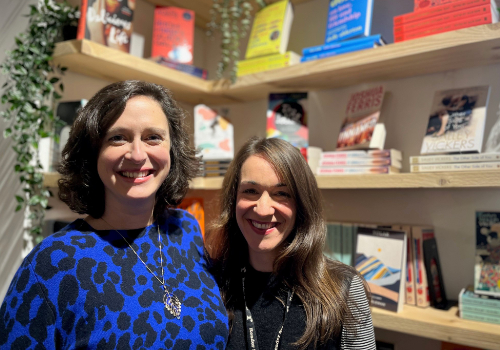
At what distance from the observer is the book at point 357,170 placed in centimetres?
162

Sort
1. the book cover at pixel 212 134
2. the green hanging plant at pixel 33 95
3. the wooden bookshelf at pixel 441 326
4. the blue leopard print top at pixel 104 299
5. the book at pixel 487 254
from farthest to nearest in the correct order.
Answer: the book cover at pixel 212 134
the green hanging plant at pixel 33 95
the book at pixel 487 254
the wooden bookshelf at pixel 441 326
the blue leopard print top at pixel 104 299

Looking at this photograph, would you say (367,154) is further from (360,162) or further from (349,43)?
(349,43)

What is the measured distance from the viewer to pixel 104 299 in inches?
37.4

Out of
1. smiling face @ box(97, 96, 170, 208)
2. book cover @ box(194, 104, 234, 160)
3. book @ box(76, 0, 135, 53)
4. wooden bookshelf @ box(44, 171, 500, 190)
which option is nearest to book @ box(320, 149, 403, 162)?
wooden bookshelf @ box(44, 171, 500, 190)

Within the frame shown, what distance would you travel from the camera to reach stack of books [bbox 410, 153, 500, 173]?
137cm

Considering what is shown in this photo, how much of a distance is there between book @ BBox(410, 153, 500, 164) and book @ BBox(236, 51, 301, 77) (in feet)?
2.47

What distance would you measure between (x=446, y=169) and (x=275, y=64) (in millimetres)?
922

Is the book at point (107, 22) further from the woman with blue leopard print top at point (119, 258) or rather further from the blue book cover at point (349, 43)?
the blue book cover at point (349, 43)

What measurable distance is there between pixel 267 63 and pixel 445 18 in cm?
80

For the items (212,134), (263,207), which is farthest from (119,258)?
(212,134)

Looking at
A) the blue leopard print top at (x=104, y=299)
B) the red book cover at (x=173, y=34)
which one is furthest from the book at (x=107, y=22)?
the blue leopard print top at (x=104, y=299)

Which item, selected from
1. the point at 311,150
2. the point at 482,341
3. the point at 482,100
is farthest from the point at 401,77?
the point at 482,341

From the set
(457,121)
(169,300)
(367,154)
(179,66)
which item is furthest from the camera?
(179,66)

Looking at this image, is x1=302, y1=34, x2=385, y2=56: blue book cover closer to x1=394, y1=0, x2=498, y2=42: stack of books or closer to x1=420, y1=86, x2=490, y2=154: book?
x1=394, y1=0, x2=498, y2=42: stack of books
